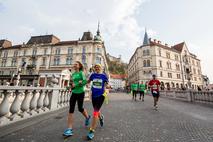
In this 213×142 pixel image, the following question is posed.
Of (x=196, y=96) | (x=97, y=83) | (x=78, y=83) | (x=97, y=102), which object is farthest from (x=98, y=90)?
(x=196, y=96)

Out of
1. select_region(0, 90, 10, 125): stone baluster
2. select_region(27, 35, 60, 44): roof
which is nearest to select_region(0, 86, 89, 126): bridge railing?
select_region(0, 90, 10, 125): stone baluster

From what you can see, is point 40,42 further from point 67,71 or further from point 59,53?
point 67,71

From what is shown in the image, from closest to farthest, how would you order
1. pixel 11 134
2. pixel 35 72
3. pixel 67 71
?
pixel 11 134
pixel 67 71
pixel 35 72

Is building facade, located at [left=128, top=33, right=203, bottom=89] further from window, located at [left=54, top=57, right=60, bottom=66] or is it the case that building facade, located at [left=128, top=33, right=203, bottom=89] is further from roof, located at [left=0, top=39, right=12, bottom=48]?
roof, located at [left=0, top=39, right=12, bottom=48]

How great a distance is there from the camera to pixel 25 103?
13.3ft

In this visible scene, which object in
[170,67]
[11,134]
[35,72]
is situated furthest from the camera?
[170,67]

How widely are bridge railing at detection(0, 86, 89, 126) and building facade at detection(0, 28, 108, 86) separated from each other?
28571mm

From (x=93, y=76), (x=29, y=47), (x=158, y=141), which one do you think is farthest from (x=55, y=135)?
(x=29, y=47)

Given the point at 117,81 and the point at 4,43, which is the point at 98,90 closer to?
the point at 4,43

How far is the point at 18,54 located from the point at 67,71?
23.0m

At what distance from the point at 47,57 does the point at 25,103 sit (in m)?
38.6

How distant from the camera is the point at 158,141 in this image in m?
2.58

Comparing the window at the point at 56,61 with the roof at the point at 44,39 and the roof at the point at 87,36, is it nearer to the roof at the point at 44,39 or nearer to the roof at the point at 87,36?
the roof at the point at 44,39

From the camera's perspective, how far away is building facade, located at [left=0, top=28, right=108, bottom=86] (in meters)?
35.5
